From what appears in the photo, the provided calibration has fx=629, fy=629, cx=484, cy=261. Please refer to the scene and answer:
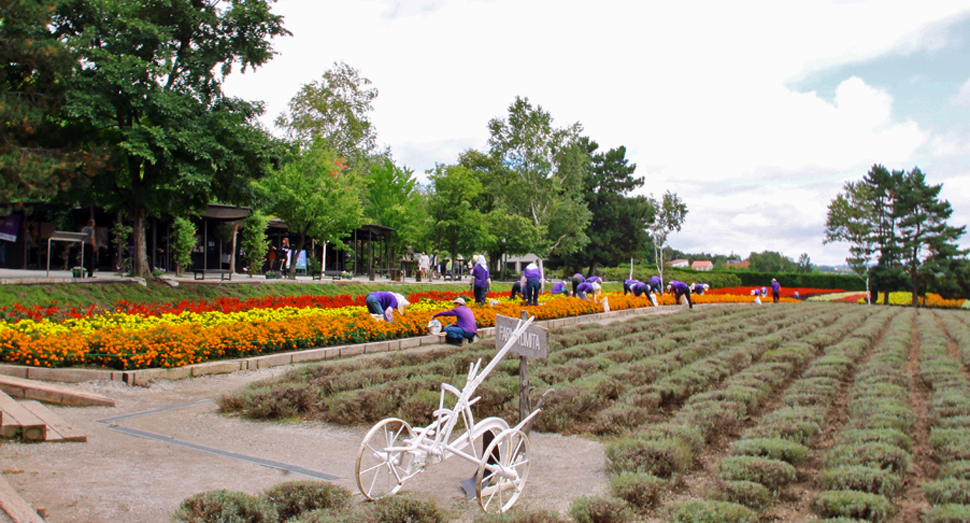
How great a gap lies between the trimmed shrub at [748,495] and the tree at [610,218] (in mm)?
51245

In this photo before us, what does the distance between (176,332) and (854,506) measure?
28.4 feet

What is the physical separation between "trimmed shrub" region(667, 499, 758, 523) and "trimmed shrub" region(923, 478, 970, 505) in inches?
61.5

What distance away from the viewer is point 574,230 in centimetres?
4631

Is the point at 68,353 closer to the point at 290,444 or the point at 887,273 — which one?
the point at 290,444

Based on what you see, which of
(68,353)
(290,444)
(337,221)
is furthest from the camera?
(337,221)

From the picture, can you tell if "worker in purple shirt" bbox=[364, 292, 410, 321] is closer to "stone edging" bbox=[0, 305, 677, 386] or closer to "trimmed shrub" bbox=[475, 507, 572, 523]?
"stone edging" bbox=[0, 305, 677, 386]

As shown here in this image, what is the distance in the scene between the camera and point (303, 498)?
3922 millimetres

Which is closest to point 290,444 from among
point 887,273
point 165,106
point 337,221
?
point 165,106

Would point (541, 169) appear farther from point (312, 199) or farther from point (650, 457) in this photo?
point (650, 457)

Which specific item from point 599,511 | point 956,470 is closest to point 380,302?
point 599,511

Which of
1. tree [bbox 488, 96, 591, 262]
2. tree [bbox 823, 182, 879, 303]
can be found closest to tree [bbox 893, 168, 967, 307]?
tree [bbox 823, 182, 879, 303]

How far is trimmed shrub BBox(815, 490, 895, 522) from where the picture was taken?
4113mm

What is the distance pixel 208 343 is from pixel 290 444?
4.19 meters

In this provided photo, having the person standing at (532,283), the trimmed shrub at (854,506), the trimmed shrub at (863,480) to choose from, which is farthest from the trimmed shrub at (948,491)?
the person standing at (532,283)
